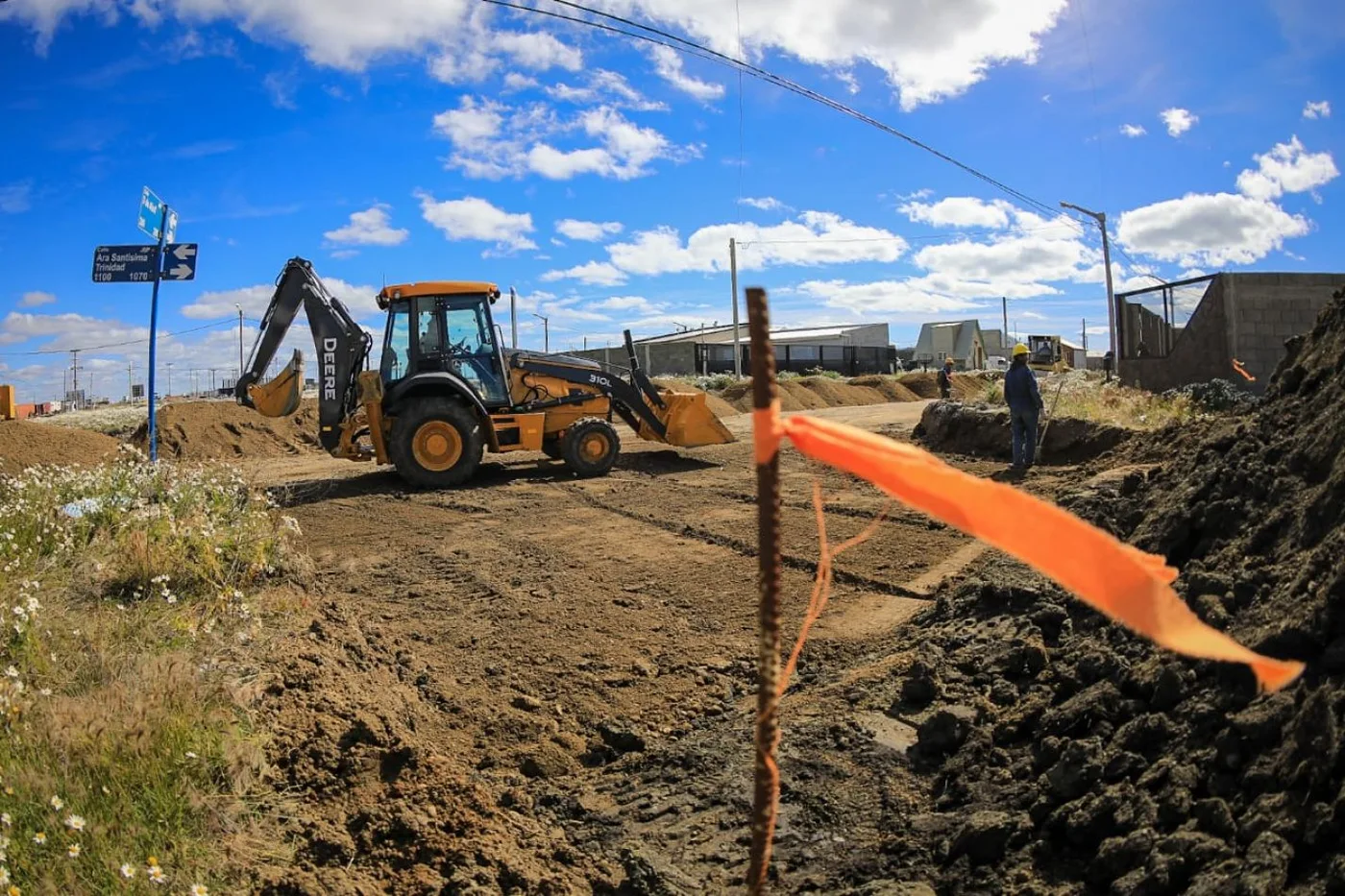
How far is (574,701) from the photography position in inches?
191

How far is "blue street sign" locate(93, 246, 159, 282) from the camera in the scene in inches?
436

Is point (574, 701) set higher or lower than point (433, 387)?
lower

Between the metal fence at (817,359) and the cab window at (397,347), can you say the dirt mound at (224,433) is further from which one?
the metal fence at (817,359)

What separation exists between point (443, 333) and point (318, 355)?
1970mm

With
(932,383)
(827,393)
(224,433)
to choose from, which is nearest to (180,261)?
(224,433)

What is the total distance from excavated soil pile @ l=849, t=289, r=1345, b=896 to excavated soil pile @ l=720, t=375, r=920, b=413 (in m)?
24.8

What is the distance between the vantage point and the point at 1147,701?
10.5ft

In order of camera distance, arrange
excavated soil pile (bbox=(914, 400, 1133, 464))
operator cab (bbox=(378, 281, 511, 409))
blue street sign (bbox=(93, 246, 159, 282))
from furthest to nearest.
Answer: excavated soil pile (bbox=(914, 400, 1133, 464))
operator cab (bbox=(378, 281, 511, 409))
blue street sign (bbox=(93, 246, 159, 282))

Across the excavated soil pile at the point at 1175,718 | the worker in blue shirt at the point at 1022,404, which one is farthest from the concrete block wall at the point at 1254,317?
the excavated soil pile at the point at 1175,718

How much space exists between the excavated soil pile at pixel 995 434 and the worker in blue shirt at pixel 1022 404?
0.95 m

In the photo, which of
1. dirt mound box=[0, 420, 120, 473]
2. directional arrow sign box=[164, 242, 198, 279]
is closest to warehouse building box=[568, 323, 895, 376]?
dirt mound box=[0, 420, 120, 473]

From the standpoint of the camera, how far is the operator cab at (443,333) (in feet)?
39.5

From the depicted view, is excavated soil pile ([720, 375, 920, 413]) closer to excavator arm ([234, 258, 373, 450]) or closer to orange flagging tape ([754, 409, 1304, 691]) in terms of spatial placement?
excavator arm ([234, 258, 373, 450])

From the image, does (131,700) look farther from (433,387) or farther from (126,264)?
(126,264)
